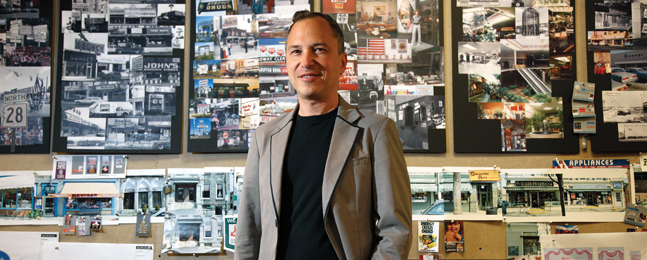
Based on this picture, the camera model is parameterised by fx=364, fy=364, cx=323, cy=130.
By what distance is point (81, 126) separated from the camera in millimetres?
1923

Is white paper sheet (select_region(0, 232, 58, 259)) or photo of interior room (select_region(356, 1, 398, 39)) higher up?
photo of interior room (select_region(356, 1, 398, 39))

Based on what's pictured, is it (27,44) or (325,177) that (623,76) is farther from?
(27,44)

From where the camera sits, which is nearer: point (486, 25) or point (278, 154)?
point (278, 154)

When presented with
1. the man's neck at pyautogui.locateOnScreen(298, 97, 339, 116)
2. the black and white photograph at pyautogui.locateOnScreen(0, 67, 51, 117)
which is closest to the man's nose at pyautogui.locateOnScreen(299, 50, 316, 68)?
the man's neck at pyautogui.locateOnScreen(298, 97, 339, 116)

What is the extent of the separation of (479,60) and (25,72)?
7.95 feet

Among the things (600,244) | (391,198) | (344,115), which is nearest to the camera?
(391,198)

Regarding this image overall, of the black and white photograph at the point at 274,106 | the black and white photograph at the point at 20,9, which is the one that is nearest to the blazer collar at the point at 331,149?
A: the black and white photograph at the point at 274,106

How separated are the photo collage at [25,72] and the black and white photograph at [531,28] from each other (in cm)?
252

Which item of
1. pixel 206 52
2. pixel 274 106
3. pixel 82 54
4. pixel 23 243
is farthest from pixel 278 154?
pixel 23 243

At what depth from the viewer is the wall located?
1.87 metres

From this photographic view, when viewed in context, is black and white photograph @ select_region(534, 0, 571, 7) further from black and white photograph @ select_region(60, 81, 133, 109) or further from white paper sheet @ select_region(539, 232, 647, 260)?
black and white photograph @ select_region(60, 81, 133, 109)

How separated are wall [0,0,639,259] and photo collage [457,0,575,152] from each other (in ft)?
0.23

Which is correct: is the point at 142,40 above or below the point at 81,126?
above

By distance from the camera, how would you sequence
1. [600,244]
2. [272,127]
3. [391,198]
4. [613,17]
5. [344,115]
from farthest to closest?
[613,17] → [600,244] → [272,127] → [344,115] → [391,198]
